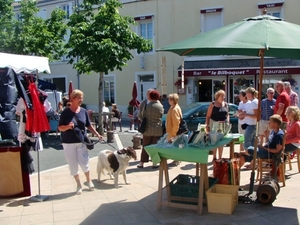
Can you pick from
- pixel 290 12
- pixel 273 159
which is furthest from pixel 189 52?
pixel 290 12

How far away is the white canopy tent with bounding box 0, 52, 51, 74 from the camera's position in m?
6.36

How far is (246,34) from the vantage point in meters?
4.96

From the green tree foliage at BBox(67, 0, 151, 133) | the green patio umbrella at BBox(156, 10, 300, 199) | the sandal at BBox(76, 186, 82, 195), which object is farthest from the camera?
the green tree foliage at BBox(67, 0, 151, 133)

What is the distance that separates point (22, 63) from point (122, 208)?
118 inches

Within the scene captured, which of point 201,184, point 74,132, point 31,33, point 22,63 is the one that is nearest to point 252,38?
point 201,184

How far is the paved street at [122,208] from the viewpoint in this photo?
4980mm


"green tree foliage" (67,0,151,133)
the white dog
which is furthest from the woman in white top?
"green tree foliage" (67,0,151,133)

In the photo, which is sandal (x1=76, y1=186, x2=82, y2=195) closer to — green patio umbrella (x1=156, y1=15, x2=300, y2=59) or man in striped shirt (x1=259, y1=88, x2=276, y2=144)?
green patio umbrella (x1=156, y1=15, x2=300, y2=59)

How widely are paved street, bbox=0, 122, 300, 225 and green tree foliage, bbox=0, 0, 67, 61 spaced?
1049 centimetres

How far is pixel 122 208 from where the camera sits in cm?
553

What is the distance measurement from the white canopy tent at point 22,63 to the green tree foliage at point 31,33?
1020 cm

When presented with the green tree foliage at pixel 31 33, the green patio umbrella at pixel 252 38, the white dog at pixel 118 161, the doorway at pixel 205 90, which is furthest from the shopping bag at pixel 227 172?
the doorway at pixel 205 90

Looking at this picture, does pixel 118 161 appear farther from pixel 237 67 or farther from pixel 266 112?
pixel 237 67

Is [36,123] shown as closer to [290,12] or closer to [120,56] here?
[120,56]
